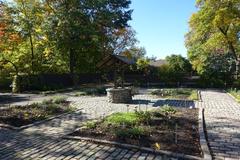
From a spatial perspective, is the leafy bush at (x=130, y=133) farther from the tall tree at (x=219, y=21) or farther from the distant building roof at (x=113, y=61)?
the tall tree at (x=219, y=21)

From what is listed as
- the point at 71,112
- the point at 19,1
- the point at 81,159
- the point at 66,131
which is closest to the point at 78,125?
the point at 66,131

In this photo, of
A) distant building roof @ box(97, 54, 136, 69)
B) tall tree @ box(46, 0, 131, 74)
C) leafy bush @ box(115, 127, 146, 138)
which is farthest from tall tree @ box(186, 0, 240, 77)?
leafy bush @ box(115, 127, 146, 138)

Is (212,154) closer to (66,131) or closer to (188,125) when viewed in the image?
(188,125)

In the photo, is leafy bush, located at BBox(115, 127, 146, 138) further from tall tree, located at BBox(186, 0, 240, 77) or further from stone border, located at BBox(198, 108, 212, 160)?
tall tree, located at BBox(186, 0, 240, 77)

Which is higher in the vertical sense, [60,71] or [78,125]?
[60,71]

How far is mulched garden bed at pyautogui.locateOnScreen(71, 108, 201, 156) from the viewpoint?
653 centimetres

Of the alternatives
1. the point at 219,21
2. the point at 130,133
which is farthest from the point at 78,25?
the point at 130,133

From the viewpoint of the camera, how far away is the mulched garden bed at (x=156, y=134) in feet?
21.4

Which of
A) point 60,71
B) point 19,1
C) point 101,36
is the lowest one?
point 60,71

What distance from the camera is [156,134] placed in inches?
293

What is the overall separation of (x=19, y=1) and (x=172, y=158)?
2494cm

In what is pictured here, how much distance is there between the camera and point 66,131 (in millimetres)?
8312

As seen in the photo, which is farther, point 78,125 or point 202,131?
point 78,125

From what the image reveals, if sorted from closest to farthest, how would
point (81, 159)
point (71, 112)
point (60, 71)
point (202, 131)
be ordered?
1. point (81, 159)
2. point (202, 131)
3. point (71, 112)
4. point (60, 71)
